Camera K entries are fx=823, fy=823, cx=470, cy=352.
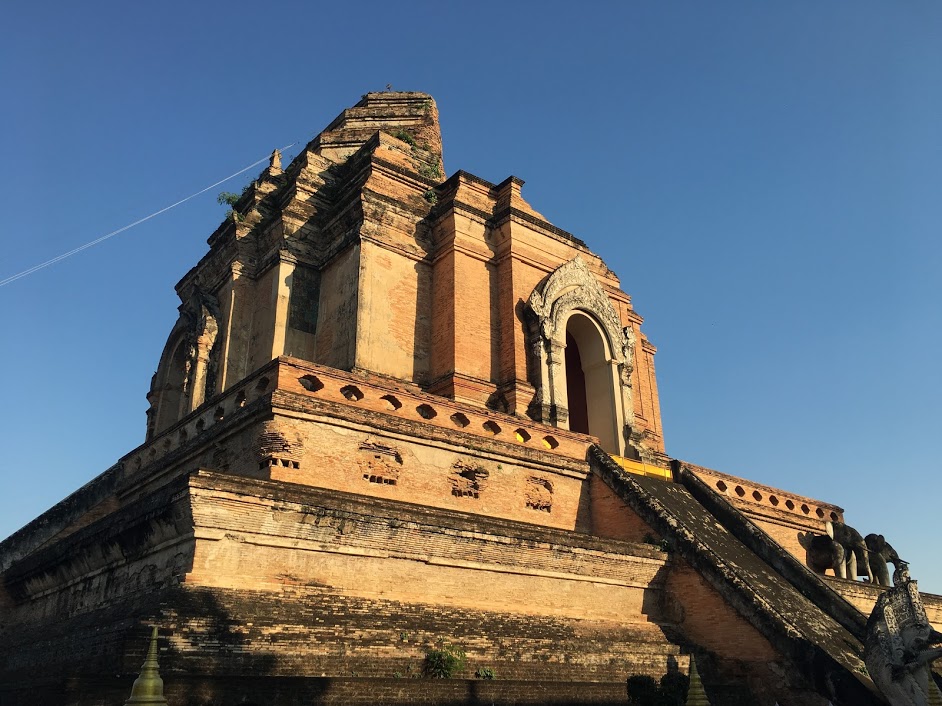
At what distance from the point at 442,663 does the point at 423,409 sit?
4723 mm

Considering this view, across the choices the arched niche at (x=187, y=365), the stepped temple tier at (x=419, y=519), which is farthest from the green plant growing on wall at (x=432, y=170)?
the arched niche at (x=187, y=365)

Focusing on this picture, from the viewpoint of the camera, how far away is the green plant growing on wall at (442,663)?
8.56 m

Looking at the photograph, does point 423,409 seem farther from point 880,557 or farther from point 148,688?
point 880,557

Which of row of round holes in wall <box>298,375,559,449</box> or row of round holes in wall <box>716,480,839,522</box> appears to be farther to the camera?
row of round holes in wall <box>716,480,839,522</box>

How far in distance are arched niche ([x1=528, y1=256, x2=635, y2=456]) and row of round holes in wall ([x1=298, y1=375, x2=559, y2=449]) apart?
2.78 m

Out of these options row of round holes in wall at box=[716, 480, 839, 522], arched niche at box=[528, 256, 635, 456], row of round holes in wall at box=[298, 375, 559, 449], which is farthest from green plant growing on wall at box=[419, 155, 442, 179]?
row of round holes in wall at box=[716, 480, 839, 522]

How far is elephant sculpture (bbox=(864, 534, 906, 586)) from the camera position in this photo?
17250mm

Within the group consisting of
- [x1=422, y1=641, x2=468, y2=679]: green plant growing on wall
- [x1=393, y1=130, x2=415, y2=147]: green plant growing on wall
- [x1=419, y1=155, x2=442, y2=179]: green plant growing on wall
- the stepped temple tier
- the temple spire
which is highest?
[x1=393, y1=130, x2=415, y2=147]: green plant growing on wall

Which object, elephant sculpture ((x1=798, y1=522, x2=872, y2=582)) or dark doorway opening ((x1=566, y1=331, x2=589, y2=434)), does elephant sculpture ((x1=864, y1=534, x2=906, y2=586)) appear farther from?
dark doorway opening ((x1=566, y1=331, x2=589, y2=434))

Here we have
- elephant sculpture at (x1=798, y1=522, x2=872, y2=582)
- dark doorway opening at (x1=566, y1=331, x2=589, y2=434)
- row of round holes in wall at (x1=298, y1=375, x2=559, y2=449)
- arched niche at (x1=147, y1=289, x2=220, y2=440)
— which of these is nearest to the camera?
row of round holes in wall at (x1=298, y1=375, x2=559, y2=449)

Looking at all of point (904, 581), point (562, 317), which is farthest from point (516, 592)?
point (562, 317)

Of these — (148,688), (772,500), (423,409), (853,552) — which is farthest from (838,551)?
(148,688)

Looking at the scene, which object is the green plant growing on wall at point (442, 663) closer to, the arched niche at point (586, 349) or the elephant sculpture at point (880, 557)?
the arched niche at point (586, 349)

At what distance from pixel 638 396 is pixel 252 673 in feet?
45.1
